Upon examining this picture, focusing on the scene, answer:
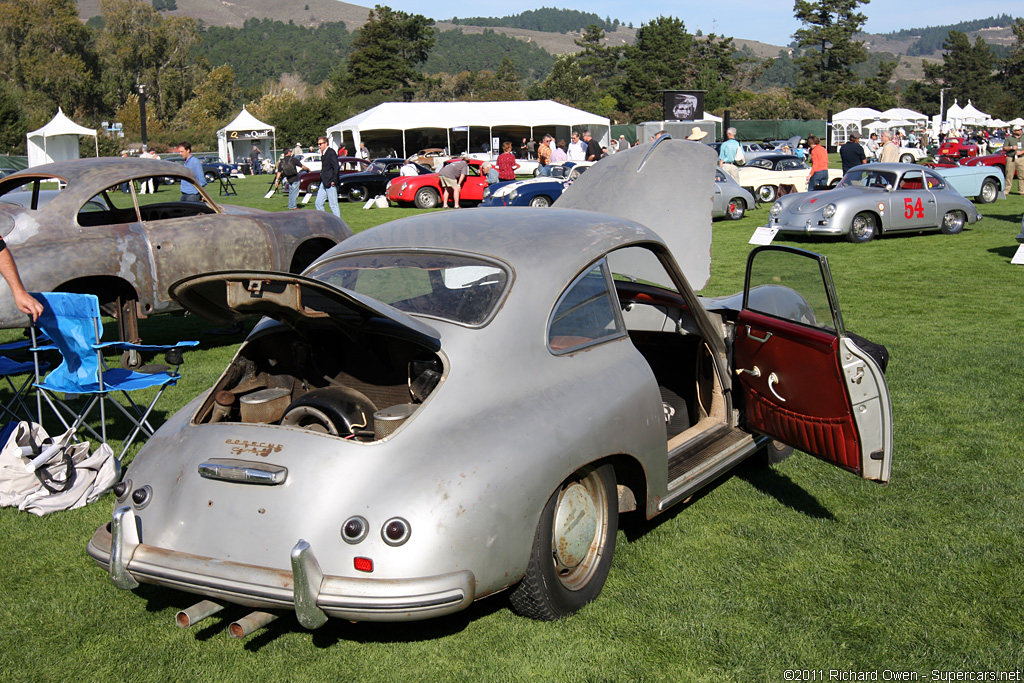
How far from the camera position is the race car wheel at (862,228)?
1611 centimetres

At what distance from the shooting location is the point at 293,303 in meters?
3.43

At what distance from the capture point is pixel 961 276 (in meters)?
12.5

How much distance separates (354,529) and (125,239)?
6.20 meters

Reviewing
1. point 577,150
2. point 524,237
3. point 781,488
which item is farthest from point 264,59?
point 524,237

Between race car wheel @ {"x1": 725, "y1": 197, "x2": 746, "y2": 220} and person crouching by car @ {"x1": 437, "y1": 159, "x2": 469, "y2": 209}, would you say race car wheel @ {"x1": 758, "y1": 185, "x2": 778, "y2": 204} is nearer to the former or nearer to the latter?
race car wheel @ {"x1": 725, "y1": 197, "x2": 746, "y2": 220}

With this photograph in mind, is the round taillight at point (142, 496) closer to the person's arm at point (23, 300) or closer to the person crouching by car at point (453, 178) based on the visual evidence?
the person's arm at point (23, 300)

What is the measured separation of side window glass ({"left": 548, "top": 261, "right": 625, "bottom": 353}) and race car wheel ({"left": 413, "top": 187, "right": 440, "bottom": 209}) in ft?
67.3

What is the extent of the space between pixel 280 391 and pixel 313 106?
70.1 metres

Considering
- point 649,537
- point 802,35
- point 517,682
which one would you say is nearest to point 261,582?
point 517,682

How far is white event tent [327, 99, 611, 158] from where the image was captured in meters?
45.5

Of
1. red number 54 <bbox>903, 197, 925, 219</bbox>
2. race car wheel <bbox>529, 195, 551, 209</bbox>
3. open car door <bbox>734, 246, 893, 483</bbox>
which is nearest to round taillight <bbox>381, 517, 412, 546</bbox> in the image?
open car door <bbox>734, 246, 893, 483</bbox>

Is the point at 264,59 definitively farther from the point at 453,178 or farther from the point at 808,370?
the point at 808,370

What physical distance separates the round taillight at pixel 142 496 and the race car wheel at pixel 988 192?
23.6 metres

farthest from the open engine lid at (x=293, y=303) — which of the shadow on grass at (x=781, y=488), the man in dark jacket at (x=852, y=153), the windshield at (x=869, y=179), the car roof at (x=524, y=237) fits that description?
the man in dark jacket at (x=852, y=153)
